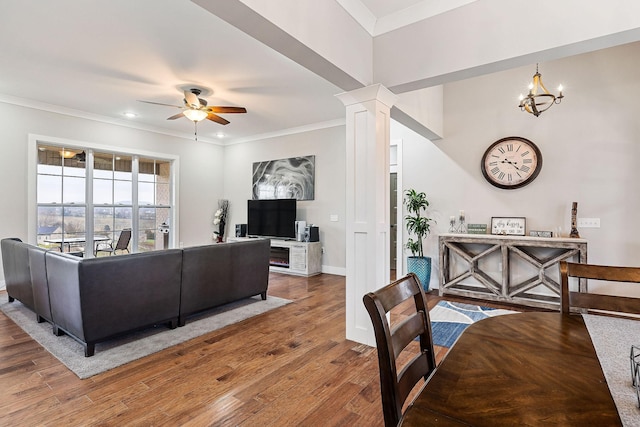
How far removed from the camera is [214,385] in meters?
2.24

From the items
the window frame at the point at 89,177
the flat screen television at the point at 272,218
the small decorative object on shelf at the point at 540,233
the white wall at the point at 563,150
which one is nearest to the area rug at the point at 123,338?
the window frame at the point at 89,177

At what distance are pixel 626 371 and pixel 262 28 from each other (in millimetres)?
2161

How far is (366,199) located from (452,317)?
6.18 ft

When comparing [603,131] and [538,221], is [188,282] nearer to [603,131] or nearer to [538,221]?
[538,221]

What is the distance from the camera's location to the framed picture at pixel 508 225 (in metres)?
4.29

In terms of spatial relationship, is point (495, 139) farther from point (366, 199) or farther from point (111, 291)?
point (111, 291)

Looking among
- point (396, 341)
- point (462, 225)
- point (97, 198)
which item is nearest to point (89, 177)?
point (97, 198)

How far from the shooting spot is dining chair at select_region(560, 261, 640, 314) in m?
1.44

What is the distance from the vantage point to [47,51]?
326cm

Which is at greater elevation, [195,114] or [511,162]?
[195,114]

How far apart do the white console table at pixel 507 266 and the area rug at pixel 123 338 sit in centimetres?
255

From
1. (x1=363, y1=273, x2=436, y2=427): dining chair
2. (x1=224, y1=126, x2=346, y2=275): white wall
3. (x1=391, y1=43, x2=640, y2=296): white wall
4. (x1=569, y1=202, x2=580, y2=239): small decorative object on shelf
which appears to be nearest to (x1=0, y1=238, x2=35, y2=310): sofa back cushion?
(x1=363, y1=273, x2=436, y2=427): dining chair

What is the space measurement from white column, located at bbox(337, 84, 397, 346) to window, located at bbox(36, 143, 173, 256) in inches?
195

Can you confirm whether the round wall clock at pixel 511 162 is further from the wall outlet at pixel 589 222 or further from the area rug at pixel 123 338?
the area rug at pixel 123 338
